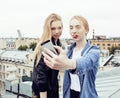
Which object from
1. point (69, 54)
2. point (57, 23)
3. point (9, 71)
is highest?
point (57, 23)

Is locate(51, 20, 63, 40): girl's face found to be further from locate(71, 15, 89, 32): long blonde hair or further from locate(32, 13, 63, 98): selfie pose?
locate(71, 15, 89, 32): long blonde hair

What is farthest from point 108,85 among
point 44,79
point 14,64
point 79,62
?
point 14,64

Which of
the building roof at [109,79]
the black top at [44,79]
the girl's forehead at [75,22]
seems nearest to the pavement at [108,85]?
the building roof at [109,79]

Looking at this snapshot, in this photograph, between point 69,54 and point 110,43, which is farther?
point 110,43

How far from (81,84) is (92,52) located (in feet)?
0.58

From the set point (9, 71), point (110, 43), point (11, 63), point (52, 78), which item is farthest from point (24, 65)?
point (110, 43)

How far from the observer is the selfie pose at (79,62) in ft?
4.48

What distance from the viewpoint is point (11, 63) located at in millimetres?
26469

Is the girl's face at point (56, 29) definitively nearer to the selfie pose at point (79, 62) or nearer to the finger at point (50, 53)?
the selfie pose at point (79, 62)

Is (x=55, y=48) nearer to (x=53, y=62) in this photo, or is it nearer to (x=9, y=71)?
(x=53, y=62)

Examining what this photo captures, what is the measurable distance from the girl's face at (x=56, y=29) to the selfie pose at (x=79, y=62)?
0.39 feet

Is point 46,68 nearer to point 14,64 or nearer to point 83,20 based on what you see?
point 83,20

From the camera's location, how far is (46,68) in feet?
6.27

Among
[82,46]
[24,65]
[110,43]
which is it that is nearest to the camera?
[82,46]
